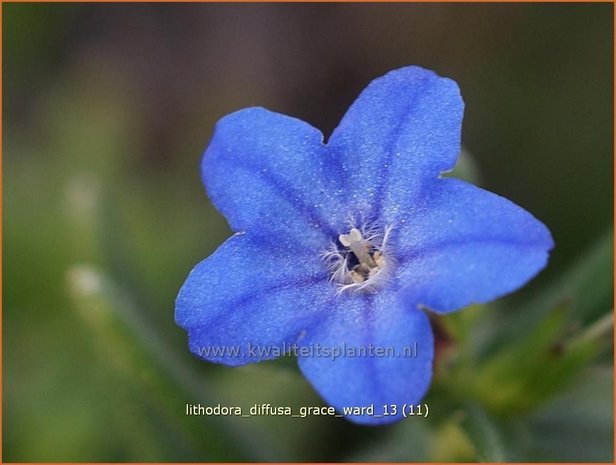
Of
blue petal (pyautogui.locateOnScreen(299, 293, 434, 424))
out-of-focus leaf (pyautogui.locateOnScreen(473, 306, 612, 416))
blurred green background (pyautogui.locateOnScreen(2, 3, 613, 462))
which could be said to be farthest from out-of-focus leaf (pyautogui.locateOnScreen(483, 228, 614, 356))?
blue petal (pyautogui.locateOnScreen(299, 293, 434, 424))

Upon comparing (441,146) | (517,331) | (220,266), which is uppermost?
(441,146)

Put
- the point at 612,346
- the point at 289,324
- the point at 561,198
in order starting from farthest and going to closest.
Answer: the point at 561,198 → the point at 612,346 → the point at 289,324

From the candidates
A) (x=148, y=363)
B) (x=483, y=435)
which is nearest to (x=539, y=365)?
(x=483, y=435)

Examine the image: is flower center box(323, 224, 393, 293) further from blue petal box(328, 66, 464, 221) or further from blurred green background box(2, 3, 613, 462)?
blurred green background box(2, 3, 613, 462)

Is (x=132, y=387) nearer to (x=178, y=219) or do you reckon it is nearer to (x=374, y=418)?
(x=178, y=219)

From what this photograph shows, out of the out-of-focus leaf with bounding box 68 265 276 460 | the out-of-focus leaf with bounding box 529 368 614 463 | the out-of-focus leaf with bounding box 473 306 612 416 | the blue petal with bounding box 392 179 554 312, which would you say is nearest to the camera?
the blue petal with bounding box 392 179 554 312

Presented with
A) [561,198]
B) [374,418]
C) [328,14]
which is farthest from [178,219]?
[374,418]

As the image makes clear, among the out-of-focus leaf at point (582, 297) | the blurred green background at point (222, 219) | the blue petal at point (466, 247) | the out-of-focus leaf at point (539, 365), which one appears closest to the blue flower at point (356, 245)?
the blue petal at point (466, 247)
